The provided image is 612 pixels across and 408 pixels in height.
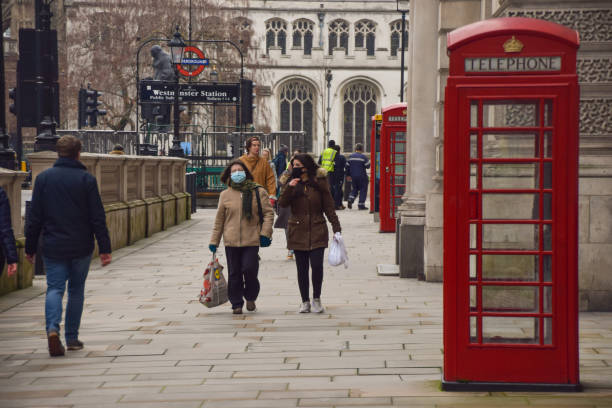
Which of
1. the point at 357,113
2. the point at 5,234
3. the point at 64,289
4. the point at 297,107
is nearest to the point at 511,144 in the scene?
the point at 5,234

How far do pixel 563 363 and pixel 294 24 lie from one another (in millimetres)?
68843

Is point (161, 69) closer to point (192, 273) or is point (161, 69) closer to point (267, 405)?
point (192, 273)

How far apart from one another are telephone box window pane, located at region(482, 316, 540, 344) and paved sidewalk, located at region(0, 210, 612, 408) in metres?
0.33

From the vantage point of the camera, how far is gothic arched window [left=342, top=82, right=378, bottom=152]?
7050 centimetres

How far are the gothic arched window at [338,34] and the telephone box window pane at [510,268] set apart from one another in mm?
67629

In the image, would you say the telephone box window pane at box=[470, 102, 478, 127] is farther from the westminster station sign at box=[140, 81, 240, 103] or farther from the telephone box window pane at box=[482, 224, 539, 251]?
the westminster station sign at box=[140, 81, 240, 103]

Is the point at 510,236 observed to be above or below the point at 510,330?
above

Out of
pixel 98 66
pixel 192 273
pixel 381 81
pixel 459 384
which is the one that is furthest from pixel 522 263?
pixel 381 81

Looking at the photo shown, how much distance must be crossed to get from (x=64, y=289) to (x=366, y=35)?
221 feet

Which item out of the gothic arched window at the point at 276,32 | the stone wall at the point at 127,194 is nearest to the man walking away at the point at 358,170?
the stone wall at the point at 127,194

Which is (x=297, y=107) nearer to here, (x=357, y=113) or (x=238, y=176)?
(x=357, y=113)

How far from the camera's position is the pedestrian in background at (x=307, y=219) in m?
9.26

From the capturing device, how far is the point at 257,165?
12.9 m

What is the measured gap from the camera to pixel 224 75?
145 ft
